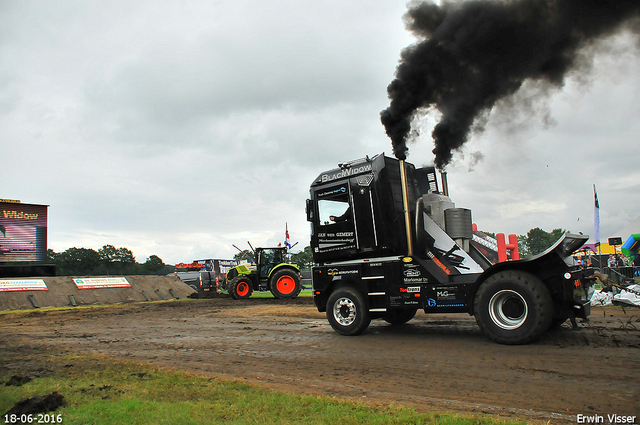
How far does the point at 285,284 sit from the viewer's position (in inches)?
807

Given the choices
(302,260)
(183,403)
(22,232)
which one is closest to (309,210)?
(183,403)

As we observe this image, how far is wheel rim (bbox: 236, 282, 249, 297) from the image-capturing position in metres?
21.3

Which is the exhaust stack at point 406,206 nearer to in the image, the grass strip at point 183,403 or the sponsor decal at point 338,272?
the sponsor decal at point 338,272

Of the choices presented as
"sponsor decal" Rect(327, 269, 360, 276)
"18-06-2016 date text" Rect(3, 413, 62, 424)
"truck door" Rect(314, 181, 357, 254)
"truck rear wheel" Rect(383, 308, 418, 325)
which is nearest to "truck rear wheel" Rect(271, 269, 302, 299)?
"truck rear wheel" Rect(383, 308, 418, 325)

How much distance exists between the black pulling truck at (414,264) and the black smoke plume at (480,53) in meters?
1.73

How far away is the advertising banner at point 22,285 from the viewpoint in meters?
18.5

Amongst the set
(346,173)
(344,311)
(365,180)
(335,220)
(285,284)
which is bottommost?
(344,311)

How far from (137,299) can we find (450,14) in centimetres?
1993

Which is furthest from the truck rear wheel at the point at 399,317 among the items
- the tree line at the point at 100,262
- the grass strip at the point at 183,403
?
the tree line at the point at 100,262

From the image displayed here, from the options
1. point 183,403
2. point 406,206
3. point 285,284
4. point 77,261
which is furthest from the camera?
point 77,261

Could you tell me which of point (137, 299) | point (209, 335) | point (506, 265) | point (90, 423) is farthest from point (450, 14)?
point (137, 299)

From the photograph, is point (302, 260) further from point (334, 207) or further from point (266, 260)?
point (334, 207)

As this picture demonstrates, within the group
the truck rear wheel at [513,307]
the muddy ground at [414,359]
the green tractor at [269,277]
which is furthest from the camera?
the green tractor at [269,277]

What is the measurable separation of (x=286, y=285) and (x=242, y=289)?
8.22ft
